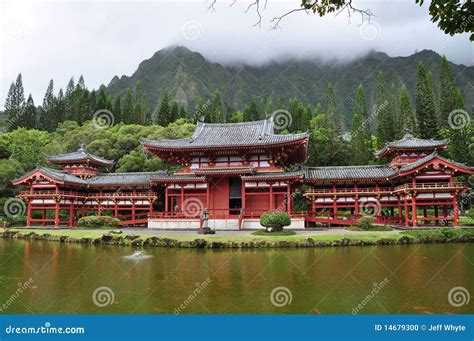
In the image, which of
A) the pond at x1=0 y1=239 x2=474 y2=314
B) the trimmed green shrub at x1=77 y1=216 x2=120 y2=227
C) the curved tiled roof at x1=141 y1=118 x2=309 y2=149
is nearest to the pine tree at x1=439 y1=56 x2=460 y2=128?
the curved tiled roof at x1=141 y1=118 x2=309 y2=149

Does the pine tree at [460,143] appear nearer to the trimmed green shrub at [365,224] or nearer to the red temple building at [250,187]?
the red temple building at [250,187]

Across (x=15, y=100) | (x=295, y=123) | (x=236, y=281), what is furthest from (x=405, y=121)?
(x=15, y=100)

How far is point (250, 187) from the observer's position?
33156mm

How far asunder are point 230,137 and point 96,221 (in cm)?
1536

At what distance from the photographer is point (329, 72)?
552ft

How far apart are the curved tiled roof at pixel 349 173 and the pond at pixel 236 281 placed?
→ 14.2 m

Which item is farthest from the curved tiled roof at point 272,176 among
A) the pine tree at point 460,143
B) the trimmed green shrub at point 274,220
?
the pine tree at point 460,143

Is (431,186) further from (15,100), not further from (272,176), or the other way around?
(15,100)

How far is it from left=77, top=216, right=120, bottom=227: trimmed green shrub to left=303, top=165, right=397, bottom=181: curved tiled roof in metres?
18.8

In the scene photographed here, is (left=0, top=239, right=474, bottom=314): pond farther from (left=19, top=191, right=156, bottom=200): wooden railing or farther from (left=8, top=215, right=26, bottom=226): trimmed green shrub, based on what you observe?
(left=8, top=215, right=26, bottom=226): trimmed green shrub

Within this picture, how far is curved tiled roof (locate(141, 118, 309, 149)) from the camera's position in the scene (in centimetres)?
3322

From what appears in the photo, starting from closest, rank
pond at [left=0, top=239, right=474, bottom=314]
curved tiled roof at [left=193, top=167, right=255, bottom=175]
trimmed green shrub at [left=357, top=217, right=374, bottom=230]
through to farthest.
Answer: pond at [left=0, top=239, right=474, bottom=314] < trimmed green shrub at [left=357, top=217, right=374, bottom=230] < curved tiled roof at [left=193, top=167, right=255, bottom=175]

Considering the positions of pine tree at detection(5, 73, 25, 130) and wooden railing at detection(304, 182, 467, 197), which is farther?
pine tree at detection(5, 73, 25, 130)

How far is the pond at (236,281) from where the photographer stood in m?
8.75
